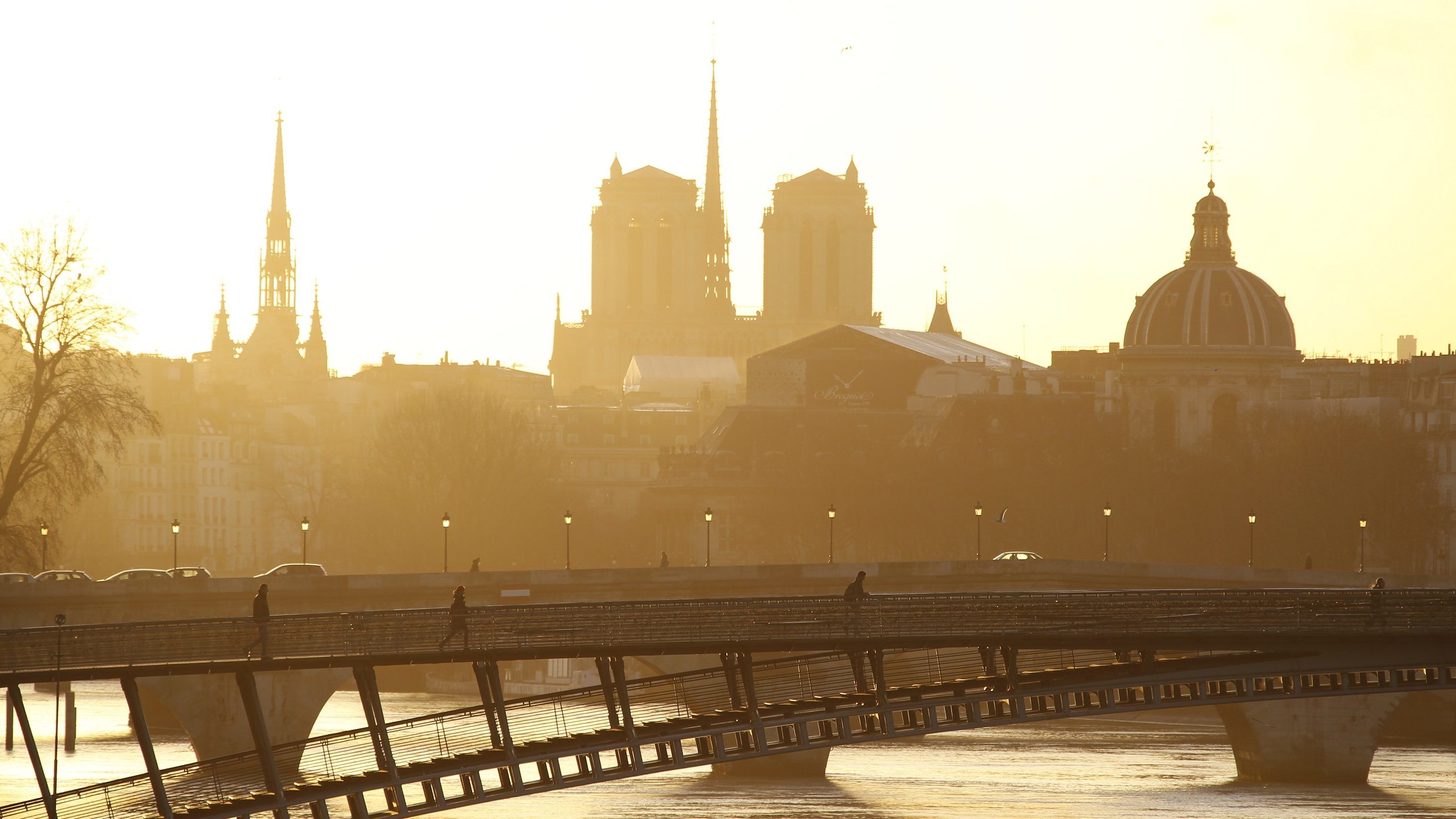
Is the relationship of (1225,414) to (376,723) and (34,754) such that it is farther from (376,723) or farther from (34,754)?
(34,754)

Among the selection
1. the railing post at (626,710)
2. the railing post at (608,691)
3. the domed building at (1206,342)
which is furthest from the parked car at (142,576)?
the domed building at (1206,342)

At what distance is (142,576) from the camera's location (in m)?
79.2

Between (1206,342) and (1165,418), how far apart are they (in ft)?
11.7

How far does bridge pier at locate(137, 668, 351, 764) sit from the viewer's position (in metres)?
71.3

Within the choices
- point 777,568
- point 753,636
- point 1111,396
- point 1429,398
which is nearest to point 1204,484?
point 1429,398

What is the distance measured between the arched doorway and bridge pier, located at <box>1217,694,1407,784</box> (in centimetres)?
6464

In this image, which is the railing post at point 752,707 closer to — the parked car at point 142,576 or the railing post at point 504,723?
the railing post at point 504,723

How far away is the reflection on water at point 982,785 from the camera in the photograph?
70.9m

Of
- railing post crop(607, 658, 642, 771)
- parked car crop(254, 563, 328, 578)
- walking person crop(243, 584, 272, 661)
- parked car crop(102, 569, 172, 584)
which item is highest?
parked car crop(254, 563, 328, 578)

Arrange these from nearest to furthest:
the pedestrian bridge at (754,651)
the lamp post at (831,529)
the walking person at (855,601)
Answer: the pedestrian bridge at (754,651)
the walking person at (855,601)
the lamp post at (831,529)

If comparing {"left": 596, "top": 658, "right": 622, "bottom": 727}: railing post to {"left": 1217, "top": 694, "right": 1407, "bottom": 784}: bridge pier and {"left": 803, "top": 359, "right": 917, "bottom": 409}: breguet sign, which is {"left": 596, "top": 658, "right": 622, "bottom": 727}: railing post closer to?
{"left": 1217, "top": 694, "right": 1407, "bottom": 784}: bridge pier

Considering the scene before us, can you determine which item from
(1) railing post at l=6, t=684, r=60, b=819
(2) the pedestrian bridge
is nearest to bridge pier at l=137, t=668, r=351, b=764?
(2) the pedestrian bridge

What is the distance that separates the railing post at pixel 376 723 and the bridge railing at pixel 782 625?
1.29 ft

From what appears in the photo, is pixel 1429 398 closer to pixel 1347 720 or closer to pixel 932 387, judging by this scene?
pixel 932 387
